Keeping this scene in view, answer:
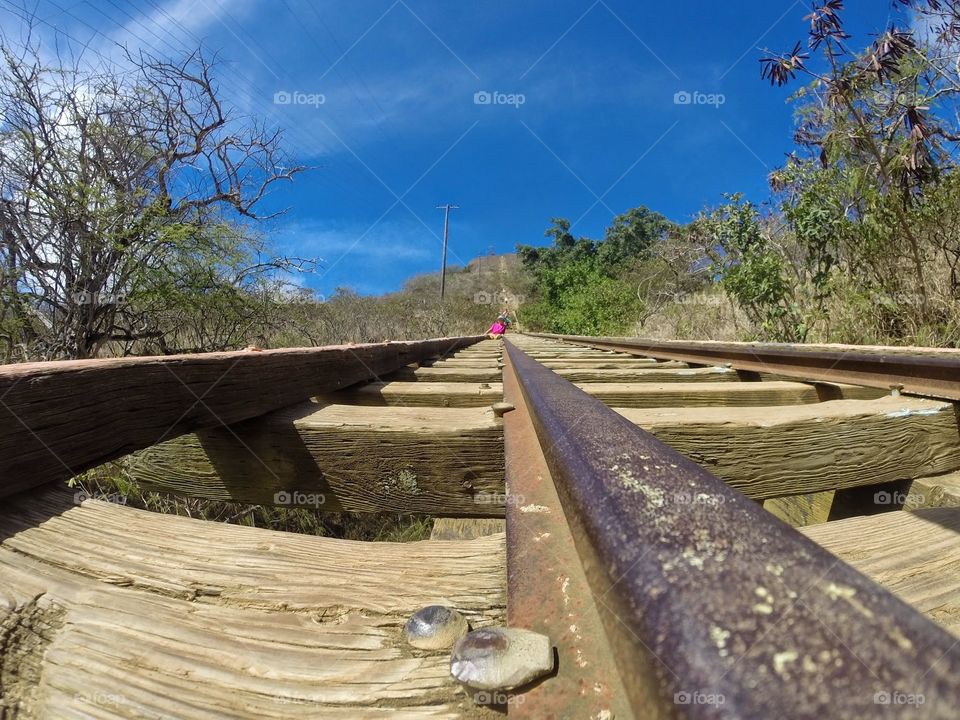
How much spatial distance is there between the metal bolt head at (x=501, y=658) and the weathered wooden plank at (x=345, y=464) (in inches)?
32.4

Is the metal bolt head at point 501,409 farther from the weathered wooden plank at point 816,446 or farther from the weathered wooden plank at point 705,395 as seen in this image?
the weathered wooden plank at point 705,395

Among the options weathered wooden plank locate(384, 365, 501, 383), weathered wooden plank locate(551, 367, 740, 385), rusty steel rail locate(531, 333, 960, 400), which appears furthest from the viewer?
weathered wooden plank locate(384, 365, 501, 383)

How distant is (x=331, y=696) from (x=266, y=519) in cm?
319

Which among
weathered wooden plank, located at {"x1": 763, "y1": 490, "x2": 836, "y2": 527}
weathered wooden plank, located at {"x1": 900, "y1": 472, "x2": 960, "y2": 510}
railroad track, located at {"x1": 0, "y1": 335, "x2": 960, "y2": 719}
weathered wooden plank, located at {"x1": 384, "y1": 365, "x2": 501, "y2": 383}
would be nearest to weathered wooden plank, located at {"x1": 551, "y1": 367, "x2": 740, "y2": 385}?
weathered wooden plank, located at {"x1": 384, "y1": 365, "x2": 501, "y2": 383}

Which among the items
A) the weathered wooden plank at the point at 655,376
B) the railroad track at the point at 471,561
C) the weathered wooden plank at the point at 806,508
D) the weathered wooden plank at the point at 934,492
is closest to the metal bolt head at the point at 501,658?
the railroad track at the point at 471,561

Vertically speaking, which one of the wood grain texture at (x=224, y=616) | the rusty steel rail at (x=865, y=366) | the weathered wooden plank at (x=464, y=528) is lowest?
the weathered wooden plank at (x=464, y=528)

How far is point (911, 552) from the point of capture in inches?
27.2

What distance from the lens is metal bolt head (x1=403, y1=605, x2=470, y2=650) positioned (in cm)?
50

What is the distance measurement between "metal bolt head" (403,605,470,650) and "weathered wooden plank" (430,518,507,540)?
608 millimetres

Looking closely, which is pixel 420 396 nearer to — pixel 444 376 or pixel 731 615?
pixel 444 376

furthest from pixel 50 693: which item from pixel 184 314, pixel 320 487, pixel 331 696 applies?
pixel 184 314

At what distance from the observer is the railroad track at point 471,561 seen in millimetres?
295

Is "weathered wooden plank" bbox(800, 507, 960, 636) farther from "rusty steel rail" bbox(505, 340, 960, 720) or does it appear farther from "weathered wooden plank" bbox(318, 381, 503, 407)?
"weathered wooden plank" bbox(318, 381, 503, 407)

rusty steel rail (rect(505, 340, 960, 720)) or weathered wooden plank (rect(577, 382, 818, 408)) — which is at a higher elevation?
rusty steel rail (rect(505, 340, 960, 720))
